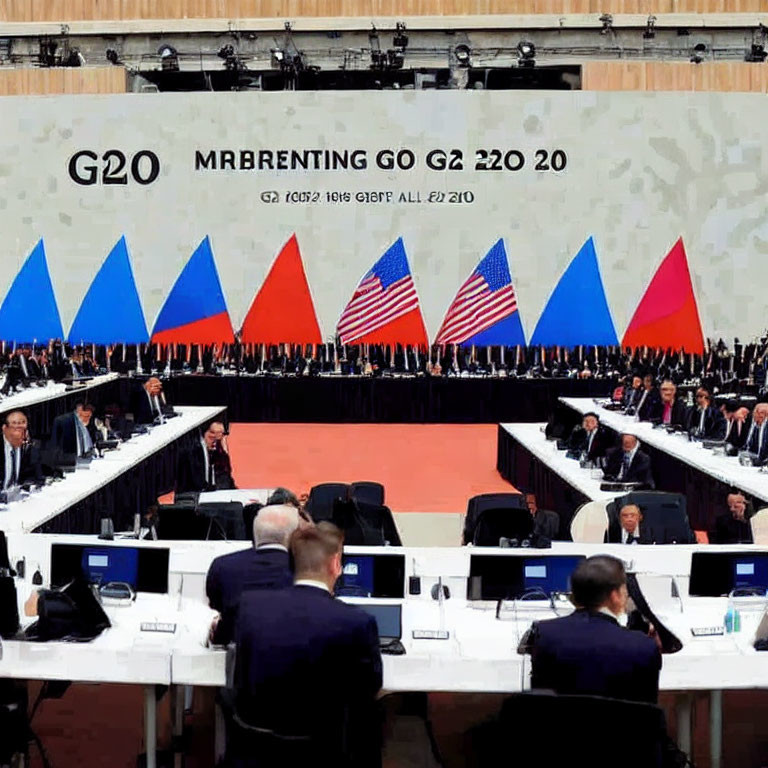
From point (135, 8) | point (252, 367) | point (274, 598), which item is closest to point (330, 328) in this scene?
point (252, 367)

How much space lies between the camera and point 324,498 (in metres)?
9.74

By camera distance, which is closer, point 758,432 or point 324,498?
point 324,498

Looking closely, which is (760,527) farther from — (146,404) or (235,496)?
(146,404)

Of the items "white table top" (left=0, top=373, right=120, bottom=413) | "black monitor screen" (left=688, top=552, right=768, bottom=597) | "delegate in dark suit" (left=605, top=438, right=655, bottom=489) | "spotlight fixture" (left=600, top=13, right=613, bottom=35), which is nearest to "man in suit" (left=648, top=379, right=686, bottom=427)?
"delegate in dark suit" (left=605, top=438, right=655, bottom=489)

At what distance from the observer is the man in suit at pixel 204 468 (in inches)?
442

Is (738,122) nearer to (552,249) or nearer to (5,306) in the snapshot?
(552,249)

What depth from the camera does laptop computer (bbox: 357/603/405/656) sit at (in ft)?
17.7

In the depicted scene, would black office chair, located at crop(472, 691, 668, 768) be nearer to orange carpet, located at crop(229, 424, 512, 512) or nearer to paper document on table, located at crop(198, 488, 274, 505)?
paper document on table, located at crop(198, 488, 274, 505)

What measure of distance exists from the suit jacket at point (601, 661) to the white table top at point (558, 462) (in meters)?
6.06

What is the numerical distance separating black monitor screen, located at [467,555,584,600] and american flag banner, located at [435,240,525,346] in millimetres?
15607

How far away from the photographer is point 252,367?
20.6m

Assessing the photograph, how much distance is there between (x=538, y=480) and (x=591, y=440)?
3.60 ft

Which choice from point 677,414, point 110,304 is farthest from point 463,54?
point 677,414

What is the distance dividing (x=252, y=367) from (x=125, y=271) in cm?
381
